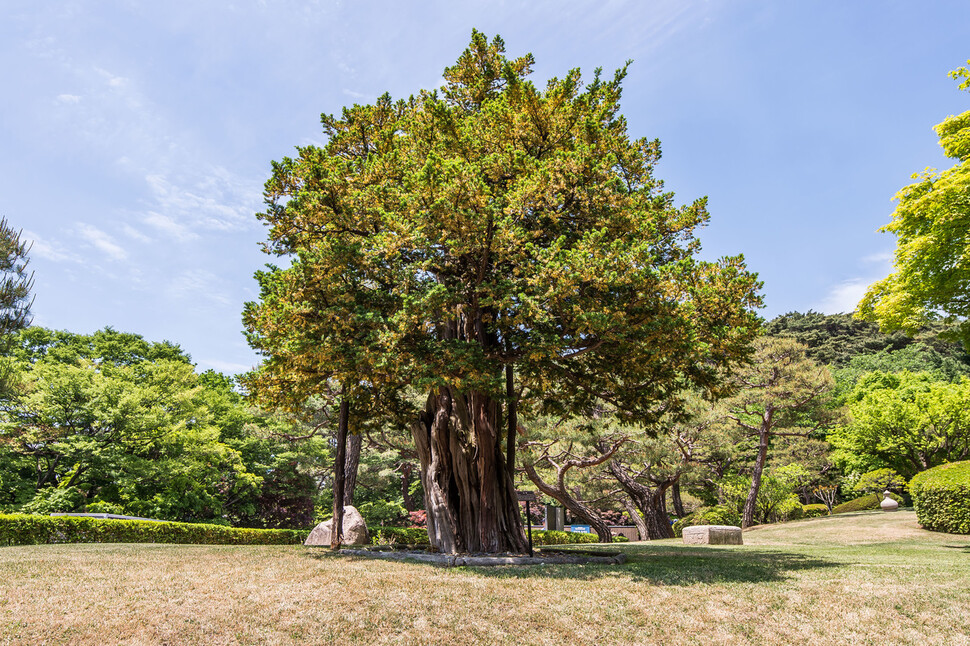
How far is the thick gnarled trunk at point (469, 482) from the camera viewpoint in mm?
11414

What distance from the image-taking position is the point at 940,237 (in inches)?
485

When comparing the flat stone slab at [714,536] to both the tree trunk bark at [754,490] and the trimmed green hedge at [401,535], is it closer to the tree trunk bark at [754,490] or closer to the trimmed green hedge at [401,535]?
the tree trunk bark at [754,490]

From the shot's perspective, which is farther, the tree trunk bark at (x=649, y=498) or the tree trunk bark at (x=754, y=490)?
the tree trunk bark at (x=754, y=490)

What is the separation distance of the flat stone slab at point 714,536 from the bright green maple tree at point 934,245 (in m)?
7.66

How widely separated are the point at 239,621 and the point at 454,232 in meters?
6.25

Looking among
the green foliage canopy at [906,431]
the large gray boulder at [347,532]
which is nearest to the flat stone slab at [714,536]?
the large gray boulder at [347,532]

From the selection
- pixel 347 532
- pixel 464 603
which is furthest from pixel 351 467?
pixel 464 603

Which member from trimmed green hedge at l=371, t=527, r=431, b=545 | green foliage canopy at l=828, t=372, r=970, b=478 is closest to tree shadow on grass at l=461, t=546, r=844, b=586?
trimmed green hedge at l=371, t=527, r=431, b=545


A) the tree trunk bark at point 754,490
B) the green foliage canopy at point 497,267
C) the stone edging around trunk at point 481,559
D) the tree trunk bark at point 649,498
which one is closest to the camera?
the green foliage canopy at point 497,267

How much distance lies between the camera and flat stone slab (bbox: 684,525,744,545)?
17.2m

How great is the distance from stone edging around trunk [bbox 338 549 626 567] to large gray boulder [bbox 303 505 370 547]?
17.6ft

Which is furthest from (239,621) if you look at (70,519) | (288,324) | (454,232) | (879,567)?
(70,519)

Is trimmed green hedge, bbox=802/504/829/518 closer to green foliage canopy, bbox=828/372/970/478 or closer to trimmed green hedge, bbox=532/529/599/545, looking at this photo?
green foliage canopy, bbox=828/372/970/478

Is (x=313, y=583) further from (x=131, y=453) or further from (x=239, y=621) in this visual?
(x=131, y=453)
